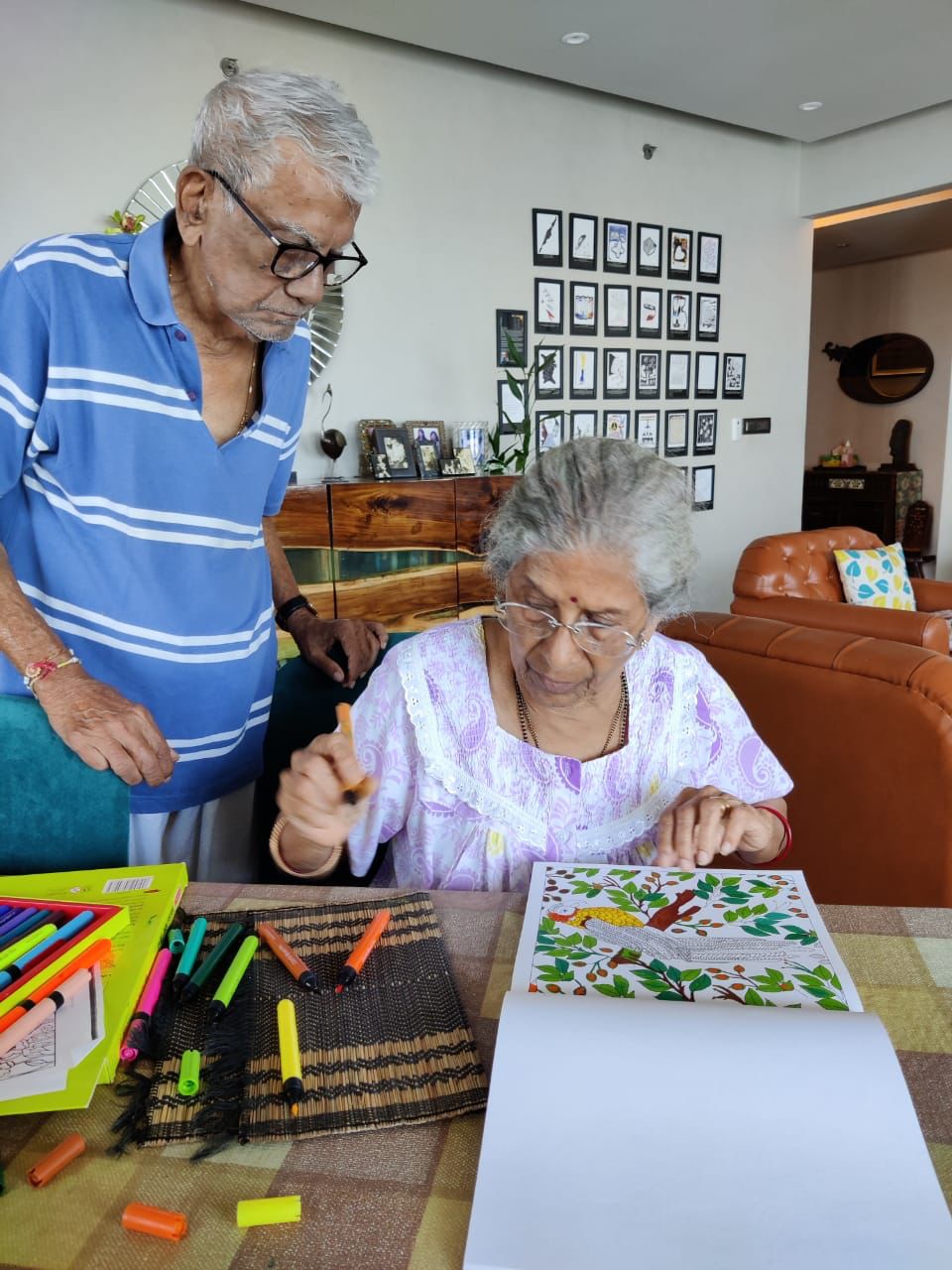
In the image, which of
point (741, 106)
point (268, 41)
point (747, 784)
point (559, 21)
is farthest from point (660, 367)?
point (747, 784)

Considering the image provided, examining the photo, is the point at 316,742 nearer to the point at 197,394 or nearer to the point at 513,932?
the point at 513,932

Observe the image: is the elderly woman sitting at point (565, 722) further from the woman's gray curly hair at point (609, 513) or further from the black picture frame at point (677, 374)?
the black picture frame at point (677, 374)

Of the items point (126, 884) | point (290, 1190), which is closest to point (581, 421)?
point (126, 884)

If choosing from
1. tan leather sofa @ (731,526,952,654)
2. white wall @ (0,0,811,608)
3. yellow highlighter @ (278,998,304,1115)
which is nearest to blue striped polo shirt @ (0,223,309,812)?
yellow highlighter @ (278,998,304,1115)

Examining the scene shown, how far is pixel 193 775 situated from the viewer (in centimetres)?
151

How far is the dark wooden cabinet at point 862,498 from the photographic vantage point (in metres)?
7.70

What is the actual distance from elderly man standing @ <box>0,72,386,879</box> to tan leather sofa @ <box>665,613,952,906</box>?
58.9 inches

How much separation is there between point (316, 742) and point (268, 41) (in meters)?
3.86

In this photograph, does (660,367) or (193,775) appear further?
(660,367)

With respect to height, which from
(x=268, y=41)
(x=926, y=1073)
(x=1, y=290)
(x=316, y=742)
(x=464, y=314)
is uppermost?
(x=268, y=41)

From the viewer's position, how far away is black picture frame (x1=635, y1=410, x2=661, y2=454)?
5.50 m

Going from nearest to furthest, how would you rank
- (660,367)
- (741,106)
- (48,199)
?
1. (48,199)
2. (741,106)
3. (660,367)

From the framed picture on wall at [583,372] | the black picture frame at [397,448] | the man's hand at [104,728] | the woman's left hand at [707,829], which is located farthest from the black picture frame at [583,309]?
the man's hand at [104,728]

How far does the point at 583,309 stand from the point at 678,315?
2.59ft
